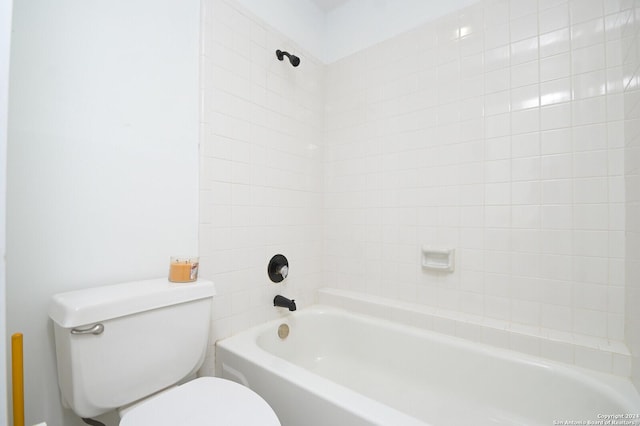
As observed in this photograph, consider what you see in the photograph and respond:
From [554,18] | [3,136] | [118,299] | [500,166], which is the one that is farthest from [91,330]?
[554,18]

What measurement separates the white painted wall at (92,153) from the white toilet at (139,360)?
0.09 metres

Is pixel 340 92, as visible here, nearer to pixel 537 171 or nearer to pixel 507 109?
pixel 507 109

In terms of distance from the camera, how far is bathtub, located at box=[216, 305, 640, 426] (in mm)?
946

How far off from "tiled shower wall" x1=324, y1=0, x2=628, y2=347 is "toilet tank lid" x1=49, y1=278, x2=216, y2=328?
1066 millimetres

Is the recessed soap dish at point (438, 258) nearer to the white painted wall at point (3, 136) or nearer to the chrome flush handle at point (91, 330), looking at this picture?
the chrome flush handle at point (91, 330)

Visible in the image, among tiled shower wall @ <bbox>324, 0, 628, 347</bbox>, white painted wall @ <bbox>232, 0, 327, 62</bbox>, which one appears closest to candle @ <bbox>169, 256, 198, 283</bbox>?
tiled shower wall @ <bbox>324, 0, 628, 347</bbox>

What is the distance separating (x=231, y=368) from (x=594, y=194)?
167 centimetres

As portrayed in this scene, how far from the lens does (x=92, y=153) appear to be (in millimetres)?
1018

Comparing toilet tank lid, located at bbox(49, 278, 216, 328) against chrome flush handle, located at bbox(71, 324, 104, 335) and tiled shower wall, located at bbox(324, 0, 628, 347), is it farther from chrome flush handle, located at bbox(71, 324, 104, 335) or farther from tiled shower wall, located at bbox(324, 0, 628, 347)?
tiled shower wall, located at bbox(324, 0, 628, 347)

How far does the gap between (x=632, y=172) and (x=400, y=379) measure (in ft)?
4.27

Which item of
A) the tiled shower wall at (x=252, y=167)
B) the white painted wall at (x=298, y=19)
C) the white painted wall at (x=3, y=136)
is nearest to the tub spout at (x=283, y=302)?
the tiled shower wall at (x=252, y=167)

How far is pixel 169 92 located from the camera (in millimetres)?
1219

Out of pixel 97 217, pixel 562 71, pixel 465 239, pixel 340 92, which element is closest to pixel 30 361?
pixel 97 217

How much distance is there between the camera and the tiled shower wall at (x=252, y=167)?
4.42ft
